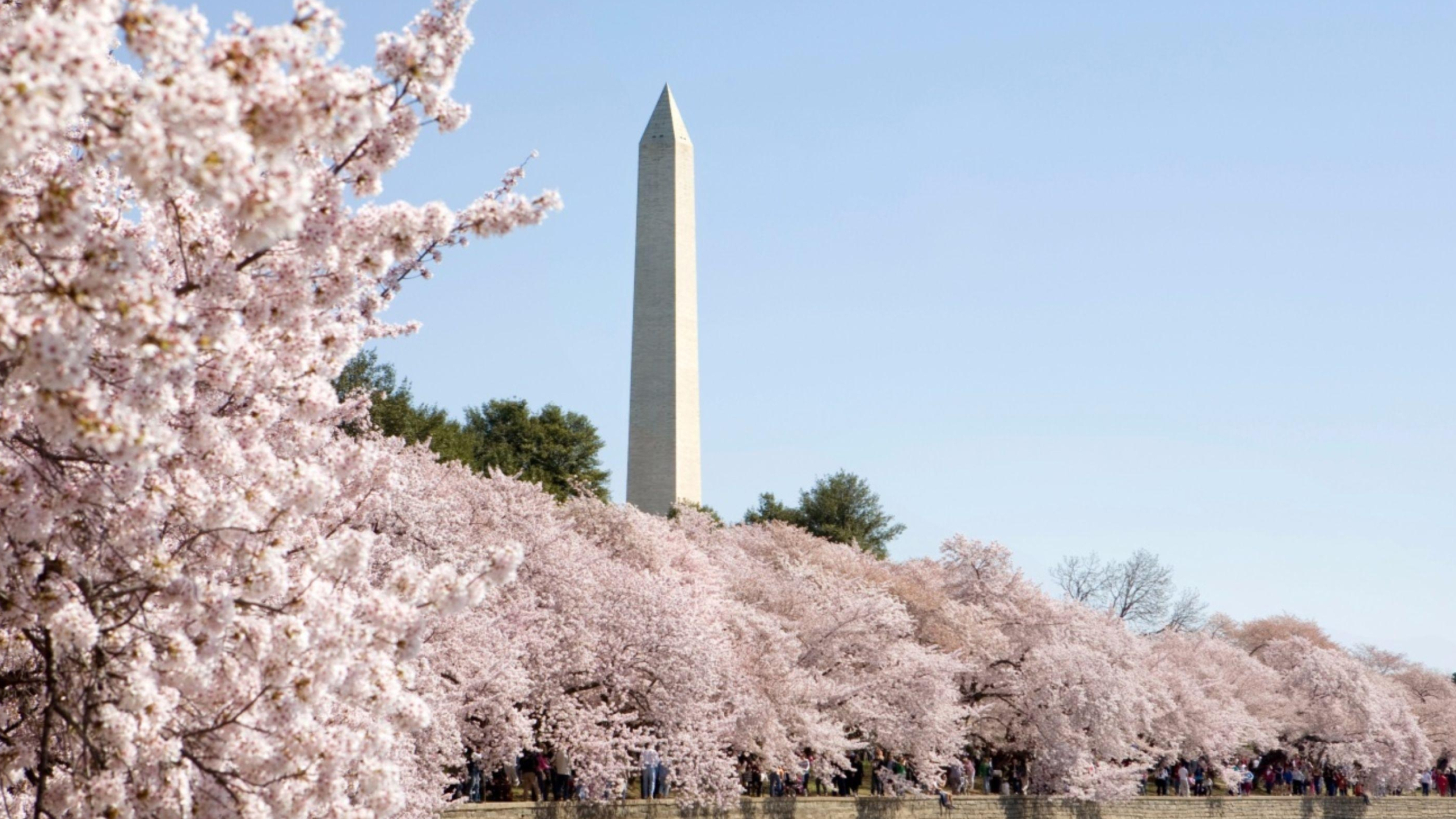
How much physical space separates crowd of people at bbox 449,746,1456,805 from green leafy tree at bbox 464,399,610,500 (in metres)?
16.6

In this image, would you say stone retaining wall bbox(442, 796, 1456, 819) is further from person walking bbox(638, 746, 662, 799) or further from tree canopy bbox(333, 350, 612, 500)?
tree canopy bbox(333, 350, 612, 500)

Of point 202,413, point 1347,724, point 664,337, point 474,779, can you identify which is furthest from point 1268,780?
point 202,413

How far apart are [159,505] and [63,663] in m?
1.10

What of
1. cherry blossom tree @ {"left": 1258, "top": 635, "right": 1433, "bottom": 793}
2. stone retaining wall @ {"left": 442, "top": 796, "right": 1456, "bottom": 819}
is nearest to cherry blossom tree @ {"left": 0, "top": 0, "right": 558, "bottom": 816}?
stone retaining wall @ {"left": 442, "top": 796, "right": 1456, "bottom": 819}

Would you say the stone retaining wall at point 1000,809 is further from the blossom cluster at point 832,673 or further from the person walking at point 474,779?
the blossom cluster at point 832,673

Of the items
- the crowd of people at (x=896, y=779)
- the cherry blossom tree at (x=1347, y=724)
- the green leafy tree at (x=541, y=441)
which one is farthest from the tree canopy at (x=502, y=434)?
the cherry blossom tree at (x=1347, y=724)

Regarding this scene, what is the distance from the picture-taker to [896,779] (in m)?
30.2

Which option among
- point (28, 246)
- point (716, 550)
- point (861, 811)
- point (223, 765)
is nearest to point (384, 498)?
point (223, 765)

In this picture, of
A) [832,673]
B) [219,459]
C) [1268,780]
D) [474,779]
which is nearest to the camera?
[219,459]

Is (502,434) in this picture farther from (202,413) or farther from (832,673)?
(202,413)

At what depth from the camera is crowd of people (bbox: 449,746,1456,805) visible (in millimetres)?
23250

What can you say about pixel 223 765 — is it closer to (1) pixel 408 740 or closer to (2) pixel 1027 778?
(1) pixel 408 740

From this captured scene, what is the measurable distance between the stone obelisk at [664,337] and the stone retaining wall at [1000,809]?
1389 centimetres

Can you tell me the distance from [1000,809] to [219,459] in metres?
29.0
